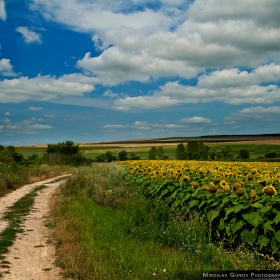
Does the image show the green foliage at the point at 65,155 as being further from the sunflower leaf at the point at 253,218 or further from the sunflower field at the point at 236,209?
the sunflower leaf at the point at 253,218

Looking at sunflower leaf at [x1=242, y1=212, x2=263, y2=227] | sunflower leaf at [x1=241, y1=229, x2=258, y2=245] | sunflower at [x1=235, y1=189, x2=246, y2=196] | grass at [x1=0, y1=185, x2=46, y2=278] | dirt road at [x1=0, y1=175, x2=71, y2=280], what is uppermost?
sunflower at [x1=235, y1=189, x2=246, y2=196]

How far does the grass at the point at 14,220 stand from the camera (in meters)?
7.29

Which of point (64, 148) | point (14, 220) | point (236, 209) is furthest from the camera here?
point (64, 148)

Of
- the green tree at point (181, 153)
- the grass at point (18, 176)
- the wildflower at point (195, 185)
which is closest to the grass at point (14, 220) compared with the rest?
the grass at point (18, 176)

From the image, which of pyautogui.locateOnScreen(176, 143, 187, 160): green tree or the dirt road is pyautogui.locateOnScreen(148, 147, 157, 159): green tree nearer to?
pyautogui.locateOnScreen(176, 143, 187, 160): green tree

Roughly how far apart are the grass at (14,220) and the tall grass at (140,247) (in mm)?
1089

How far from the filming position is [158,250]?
20.5ft

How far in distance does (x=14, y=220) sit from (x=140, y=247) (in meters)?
5.47

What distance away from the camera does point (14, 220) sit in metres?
10.2

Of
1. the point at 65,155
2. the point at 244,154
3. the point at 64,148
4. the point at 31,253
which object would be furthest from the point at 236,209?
the point at 244,154

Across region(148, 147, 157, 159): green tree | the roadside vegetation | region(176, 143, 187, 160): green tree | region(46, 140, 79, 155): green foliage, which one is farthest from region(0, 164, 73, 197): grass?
region(176, 143, 187, 160): green tree

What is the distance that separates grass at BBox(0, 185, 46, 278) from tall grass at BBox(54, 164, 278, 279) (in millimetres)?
1089

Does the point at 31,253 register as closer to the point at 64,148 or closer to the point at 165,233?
the point at 165,233

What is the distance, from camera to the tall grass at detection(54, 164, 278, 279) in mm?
5152
